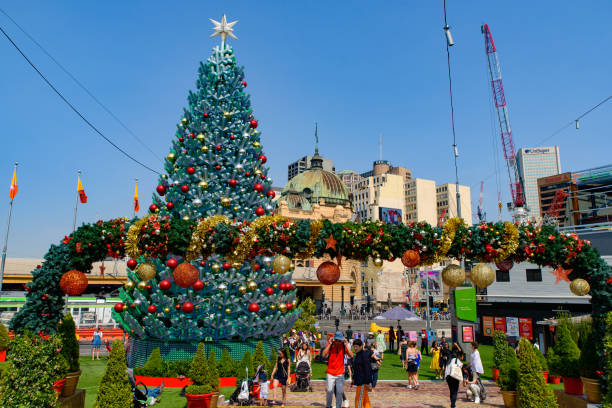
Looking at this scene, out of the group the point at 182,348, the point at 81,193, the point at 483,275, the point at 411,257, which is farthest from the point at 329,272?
the point at 81,193

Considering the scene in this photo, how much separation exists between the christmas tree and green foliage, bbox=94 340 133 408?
5.69m

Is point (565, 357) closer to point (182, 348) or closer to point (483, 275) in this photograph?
point (483, 275)

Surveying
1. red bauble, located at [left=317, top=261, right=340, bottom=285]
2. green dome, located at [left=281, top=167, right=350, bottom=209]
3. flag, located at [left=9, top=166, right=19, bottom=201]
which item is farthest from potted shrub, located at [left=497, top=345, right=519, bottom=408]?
green dome, located at [left=281, top=167, right=350, bottom=209]

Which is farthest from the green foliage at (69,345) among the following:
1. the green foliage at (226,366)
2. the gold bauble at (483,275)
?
the gold bauble at (483,275)

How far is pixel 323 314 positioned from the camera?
64188 mm

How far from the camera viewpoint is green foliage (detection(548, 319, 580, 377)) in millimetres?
9383

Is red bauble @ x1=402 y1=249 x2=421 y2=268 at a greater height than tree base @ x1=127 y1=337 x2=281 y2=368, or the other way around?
red bauble @ x1=402 y1=249 x2=421 y2=268

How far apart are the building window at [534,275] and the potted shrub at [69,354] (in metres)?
27.1

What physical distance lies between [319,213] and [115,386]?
233ft

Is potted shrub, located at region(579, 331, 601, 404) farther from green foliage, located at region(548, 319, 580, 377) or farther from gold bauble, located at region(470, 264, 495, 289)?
gold bauble, located at region(470, 264, 495, 289)

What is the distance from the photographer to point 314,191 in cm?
8462

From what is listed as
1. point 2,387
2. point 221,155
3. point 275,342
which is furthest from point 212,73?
point 2,387

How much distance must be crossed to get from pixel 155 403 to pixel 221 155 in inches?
323

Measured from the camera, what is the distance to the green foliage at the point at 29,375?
696cm
